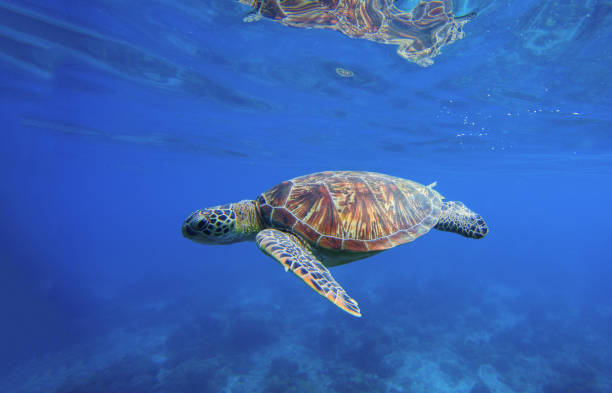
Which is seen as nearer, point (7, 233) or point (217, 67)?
point (217, 67)

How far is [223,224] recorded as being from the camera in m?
3.59

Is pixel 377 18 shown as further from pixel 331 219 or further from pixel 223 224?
pixel 223 224

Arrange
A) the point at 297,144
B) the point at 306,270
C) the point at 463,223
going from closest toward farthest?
the point at 306,270
the point at 463,223
the point at 297,144

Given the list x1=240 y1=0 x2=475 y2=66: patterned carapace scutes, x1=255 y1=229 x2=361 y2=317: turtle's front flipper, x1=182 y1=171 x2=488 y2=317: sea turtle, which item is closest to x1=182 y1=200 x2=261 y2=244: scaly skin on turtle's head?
x1=182 y1=171 x2=488 y2=317: sea turtle

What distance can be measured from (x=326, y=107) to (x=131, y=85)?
8.24 m

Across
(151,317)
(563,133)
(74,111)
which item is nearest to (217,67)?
(74,111)

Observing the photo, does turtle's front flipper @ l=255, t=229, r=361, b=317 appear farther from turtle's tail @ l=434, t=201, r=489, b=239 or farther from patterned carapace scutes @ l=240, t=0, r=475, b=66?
patterned carapace scutes @ l=240, t=0, r=475, b=66

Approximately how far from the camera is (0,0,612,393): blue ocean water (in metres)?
6.93

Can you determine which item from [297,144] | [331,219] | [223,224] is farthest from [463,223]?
[297,144]

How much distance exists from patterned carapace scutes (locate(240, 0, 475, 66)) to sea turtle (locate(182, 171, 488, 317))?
3.97m

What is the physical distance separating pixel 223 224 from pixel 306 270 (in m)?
1.61

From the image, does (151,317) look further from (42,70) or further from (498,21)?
(498,21)

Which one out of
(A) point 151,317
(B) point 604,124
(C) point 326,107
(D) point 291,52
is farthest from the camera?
(A) point 151,317

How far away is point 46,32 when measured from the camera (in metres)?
7.15
